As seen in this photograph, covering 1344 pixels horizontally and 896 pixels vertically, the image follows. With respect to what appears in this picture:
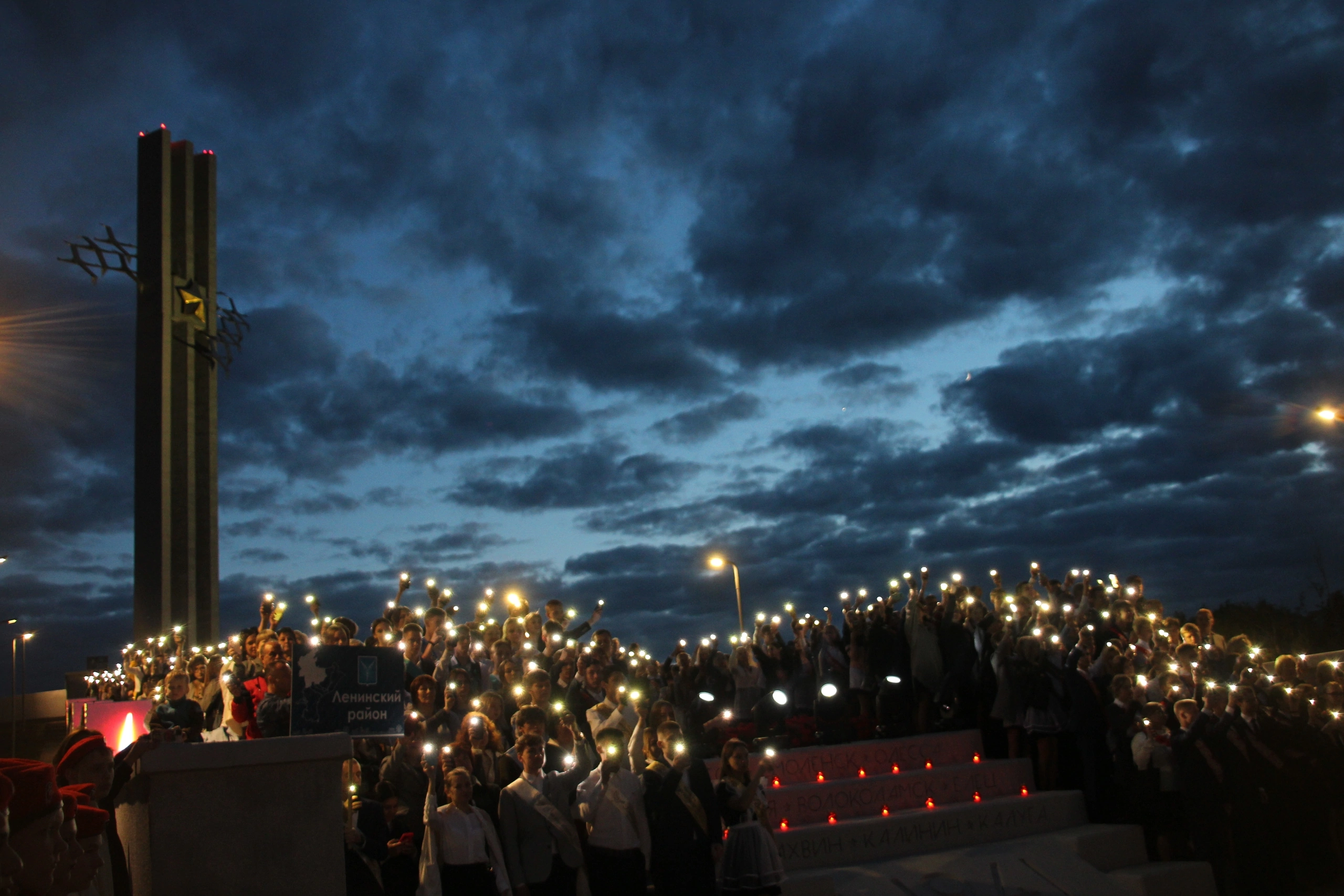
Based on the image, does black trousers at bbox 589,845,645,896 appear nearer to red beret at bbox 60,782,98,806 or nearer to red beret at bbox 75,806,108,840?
red beret at bbox 60,782,98,806

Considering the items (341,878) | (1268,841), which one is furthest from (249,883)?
(1268,841)

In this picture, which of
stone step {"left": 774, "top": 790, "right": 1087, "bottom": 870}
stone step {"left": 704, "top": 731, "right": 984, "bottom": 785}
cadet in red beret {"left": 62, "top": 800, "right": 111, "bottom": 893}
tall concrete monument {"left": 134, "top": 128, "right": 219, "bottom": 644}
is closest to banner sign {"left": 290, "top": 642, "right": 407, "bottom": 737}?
cadet in red beret {"left": 62, "top": 800, "right": 111, "bottom": 893}

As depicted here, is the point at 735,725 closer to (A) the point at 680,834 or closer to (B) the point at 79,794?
(A) the point at 680,834

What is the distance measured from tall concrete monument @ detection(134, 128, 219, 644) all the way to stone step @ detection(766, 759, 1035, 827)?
21425mm

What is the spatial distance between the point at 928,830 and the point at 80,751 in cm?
864

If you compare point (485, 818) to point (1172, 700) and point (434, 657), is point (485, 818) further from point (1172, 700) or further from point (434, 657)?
point (1172, 700)

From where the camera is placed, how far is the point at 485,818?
23.3 ft

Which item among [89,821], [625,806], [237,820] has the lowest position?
[625,806]

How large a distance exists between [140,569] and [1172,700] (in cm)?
2568

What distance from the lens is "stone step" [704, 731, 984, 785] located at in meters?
11.9

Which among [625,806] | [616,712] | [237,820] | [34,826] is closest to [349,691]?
[237,820]

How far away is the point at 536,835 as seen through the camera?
7.45 meters

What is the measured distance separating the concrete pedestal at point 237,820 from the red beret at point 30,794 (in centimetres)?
234

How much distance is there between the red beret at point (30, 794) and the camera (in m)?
2.81
